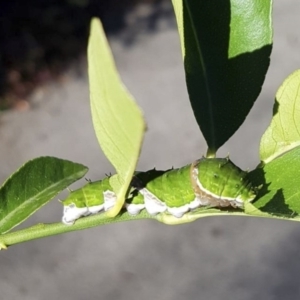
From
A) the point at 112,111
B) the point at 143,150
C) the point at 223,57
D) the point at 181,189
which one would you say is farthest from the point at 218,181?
the point at 143,150

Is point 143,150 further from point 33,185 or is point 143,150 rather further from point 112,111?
point 112,111

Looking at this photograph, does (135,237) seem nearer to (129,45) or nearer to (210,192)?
(129,45)

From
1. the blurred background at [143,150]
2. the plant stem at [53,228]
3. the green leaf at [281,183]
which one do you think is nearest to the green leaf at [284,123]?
the green leaf at [281,183]

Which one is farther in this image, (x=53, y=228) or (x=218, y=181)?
(x=218, y=181)

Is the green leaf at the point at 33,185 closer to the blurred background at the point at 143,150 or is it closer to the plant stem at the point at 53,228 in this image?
the plant stem at the point at 53,228

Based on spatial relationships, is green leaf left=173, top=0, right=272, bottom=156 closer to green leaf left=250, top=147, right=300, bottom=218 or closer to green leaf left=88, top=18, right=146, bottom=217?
green leaf left=250, top=147, right=300, bottom=218
